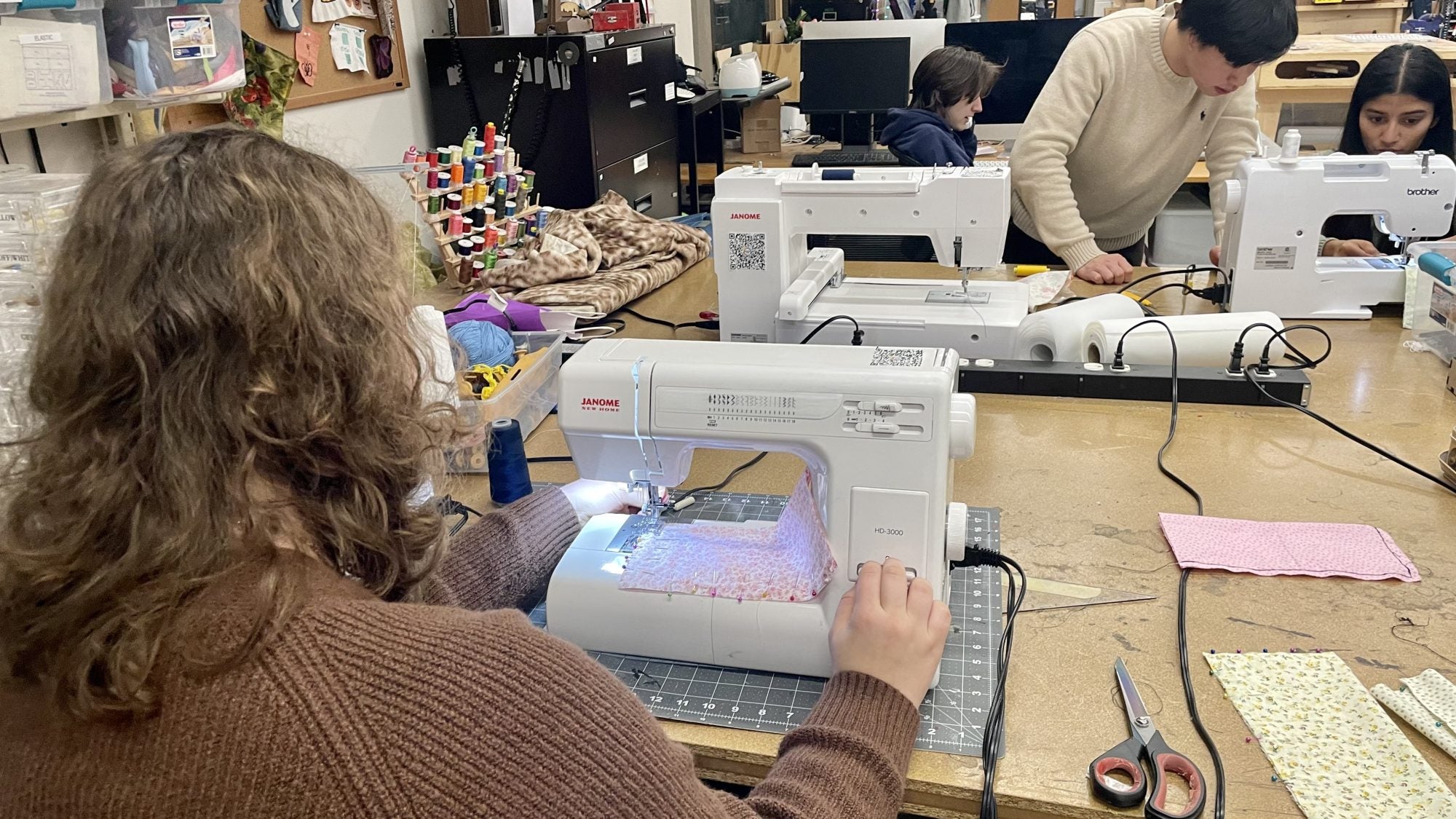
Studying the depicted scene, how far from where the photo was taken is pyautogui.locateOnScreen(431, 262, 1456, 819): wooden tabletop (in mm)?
835

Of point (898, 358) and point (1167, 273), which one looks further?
point (1167, 273)

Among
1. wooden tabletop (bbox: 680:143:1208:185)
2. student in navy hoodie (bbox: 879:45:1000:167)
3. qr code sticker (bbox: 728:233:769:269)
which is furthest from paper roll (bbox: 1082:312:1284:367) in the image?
Answer: wooden tabletop (bbox: 680:143:1208:185)

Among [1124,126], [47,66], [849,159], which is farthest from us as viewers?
[849,159]

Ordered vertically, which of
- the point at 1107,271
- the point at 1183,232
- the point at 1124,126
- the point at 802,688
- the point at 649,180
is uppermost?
the point at 1124,126

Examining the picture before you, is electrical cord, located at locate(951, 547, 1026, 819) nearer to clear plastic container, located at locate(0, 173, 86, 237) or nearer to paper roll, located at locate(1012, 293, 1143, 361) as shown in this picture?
paper roll, located at locate(1012, 293, 1143, 361)

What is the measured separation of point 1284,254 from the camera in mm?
1852

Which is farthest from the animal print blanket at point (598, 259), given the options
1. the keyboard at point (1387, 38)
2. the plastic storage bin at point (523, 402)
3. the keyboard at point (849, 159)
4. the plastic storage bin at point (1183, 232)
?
the keyboard at point (1387, 38)

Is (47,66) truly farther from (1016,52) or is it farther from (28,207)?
(1016,52)

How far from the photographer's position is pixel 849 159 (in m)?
3.41

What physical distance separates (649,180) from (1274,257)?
1957mm

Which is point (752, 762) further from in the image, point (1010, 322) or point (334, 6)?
point (334, 6)

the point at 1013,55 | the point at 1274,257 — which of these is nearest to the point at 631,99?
the point at 1013,55

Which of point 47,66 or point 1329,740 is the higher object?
point 47,66

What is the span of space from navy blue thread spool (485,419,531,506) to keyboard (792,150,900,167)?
2.22 metres
